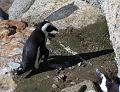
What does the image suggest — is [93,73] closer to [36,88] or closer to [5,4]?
[36,88]

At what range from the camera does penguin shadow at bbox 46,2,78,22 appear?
11723mm

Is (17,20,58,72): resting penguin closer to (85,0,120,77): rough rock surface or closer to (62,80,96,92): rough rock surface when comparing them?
(62,80,96,92): rough rock surface

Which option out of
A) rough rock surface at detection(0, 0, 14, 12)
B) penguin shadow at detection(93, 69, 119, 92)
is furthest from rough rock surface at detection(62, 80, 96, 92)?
rough rock surface at detection(0, 0, 14, 12)

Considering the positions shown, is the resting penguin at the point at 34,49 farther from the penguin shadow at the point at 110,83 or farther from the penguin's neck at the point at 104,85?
the penguin's neck at the point at 104,85

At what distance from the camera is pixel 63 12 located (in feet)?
38.8

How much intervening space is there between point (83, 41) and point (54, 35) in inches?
29.2

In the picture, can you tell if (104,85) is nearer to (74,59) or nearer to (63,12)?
(74,59)

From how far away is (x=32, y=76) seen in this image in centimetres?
959

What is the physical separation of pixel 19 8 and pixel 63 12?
2.07 m

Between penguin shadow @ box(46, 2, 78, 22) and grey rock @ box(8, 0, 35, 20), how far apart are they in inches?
63.0

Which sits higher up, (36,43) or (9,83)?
(36,43)

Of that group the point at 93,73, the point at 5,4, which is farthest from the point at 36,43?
the point at 5,4

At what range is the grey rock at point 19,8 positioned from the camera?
44.0ft

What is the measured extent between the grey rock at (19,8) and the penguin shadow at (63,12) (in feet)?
5.25
